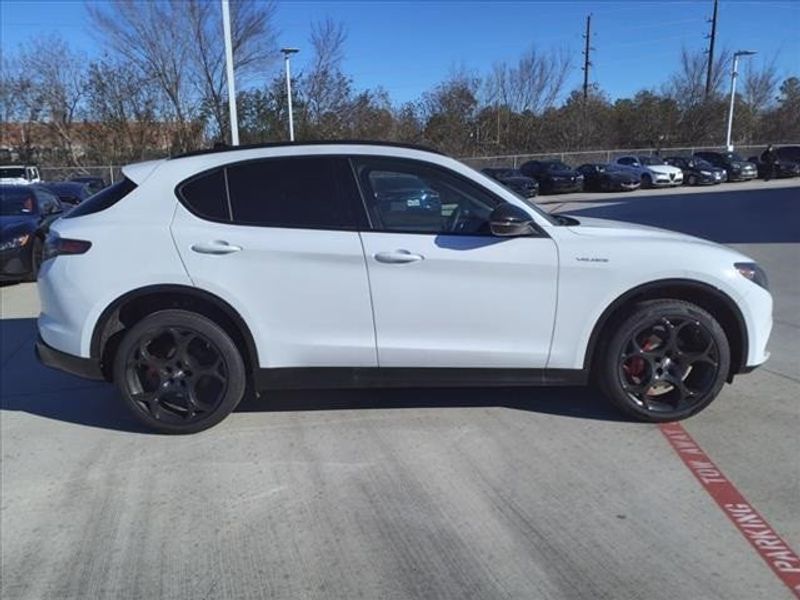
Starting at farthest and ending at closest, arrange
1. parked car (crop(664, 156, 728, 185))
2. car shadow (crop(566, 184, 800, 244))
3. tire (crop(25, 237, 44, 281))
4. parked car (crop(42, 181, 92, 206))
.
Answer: parked car (crop(664, 156, 728, 185))
parked car (crop(42, 181, 92, 206))
car shadow (crop(566, 184, 800, 244))
tire (crop(25, 237, 44, 281))

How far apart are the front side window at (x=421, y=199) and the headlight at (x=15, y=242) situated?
26.0 feet

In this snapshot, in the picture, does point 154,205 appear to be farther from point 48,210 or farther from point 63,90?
point 63,90

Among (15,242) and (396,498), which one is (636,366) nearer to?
(396,498)

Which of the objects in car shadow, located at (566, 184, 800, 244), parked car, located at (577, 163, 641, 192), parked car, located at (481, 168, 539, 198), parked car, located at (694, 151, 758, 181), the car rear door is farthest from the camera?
parked car, located at (694, 151, 758, 181)

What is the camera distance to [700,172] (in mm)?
35938

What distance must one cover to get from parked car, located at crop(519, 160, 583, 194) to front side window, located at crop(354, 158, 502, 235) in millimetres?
30698

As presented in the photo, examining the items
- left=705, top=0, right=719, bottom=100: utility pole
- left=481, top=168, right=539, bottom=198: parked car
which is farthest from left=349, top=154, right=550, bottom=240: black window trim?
left=705, top=0, right=719, bottom=100: utility pole

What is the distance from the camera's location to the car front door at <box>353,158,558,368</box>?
3916 millimetres

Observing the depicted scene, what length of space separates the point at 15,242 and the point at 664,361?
9.38 metres

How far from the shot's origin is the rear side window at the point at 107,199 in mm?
4129

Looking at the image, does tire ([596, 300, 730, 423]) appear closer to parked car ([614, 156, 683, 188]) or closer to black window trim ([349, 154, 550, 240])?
black window trim ([349, 154, 550, 240])

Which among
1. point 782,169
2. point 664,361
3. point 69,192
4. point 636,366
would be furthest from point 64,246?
point 782,169

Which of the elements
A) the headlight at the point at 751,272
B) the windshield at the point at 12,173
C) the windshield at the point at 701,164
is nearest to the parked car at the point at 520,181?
the windshield at the point at 701,164

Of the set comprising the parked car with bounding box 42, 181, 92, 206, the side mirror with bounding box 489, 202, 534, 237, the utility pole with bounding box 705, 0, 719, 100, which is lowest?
the parked car with bounding box 42, 181, 92, 206
